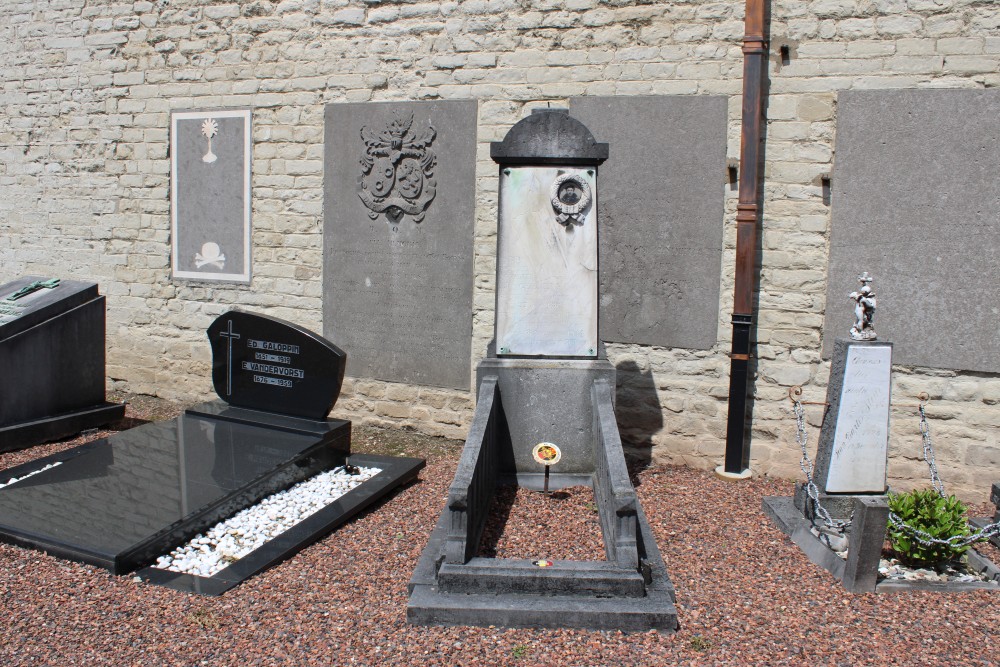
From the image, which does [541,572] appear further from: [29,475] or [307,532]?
[29,475]

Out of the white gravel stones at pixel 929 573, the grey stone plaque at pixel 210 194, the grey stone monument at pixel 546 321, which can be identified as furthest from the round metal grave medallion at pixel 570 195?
the grey stone plaque at pixel 210 194

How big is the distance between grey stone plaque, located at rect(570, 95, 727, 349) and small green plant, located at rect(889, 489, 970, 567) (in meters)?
Result: 2.05

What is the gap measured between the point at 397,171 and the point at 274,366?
2.03 m

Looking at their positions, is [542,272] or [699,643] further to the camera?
[542,272]

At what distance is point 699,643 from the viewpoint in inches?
132

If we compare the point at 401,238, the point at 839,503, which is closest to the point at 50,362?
the point at 401,238

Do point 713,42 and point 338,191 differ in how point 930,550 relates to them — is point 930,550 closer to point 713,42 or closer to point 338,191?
point 713,42

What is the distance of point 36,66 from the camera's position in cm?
809

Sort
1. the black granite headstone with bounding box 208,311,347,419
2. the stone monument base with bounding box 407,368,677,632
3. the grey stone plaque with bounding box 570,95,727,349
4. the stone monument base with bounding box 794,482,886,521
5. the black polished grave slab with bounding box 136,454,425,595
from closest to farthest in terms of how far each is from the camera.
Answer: the stone monument base with bounding box 407,368,677,632 < the black polished grave slab with bounding box 136,454,425,595 < the stone monument base with bounding box 794,482,886,521 < the black granite headstone with bounding box 208,311,347,419 < the grey stone plaque with bounding box 570,95,727,349

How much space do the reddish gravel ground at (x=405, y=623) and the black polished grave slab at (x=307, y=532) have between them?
0.06 metres

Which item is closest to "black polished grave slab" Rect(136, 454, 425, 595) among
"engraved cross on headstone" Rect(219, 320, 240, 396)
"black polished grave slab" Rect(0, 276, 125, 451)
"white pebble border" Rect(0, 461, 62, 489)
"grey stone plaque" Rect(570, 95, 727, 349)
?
"engraved cross on headstone" Rect(219, 320, 240, 396)

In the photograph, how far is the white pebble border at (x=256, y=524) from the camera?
418cm

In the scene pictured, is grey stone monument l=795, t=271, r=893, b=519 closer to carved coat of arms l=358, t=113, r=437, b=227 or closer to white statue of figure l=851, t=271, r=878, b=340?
white statue of figure l=851, t=271, r=878, b=340

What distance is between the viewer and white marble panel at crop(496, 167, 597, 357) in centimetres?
517
